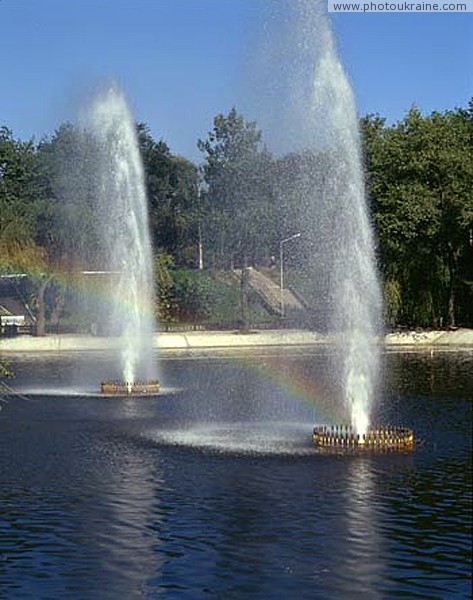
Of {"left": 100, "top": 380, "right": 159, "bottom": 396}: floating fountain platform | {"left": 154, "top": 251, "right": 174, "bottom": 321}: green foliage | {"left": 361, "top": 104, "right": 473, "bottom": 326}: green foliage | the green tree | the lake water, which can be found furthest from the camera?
the green tree

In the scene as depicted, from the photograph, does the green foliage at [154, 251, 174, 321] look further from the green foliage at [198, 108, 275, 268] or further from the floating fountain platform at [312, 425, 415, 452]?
the floating fountain platform at [312, 425, 415, 452]

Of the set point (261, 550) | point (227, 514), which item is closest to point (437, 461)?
point (227, 514)

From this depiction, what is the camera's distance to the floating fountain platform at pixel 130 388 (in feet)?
102

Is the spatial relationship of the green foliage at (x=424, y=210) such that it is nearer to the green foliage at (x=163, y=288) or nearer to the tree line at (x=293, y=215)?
the tree line at (x=293, y=215)

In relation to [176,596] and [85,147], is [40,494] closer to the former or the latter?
[176,596]

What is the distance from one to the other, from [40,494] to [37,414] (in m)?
9.98

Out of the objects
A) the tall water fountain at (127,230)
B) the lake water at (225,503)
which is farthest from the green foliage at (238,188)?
the lake water at (225,503)

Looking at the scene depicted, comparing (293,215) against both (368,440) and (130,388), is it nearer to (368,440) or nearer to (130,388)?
(130,388)

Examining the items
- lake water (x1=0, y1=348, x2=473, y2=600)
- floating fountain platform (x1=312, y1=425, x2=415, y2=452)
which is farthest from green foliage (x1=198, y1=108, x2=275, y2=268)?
floating fountain platform (x1=312, y1=425, x2=415, y2=452)

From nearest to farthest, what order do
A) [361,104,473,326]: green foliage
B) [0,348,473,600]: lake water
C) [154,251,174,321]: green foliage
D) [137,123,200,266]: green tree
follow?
[0,348,473,600]: lake water < [361,104,473,326]: green foliage < [154,251,174,321]: green foliage < [137,123,200,266]: green tree

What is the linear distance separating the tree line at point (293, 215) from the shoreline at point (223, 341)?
2.78 meters

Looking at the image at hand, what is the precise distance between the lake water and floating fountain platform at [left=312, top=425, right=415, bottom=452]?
44 centimetres

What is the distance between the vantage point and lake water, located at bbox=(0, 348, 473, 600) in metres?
12.3

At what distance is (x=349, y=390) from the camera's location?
22.8 m
